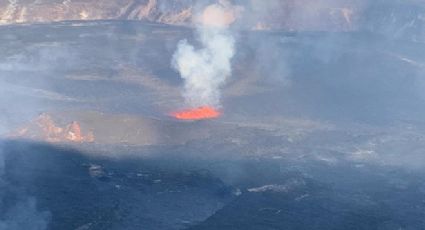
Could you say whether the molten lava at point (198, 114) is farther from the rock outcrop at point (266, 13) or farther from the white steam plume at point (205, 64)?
the rock outcrop at point (266, 13)

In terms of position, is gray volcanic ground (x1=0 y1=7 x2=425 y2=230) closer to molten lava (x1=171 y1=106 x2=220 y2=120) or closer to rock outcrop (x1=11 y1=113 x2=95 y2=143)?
rock outcrop (x1=11 y1=113 x2=95 y2=143)

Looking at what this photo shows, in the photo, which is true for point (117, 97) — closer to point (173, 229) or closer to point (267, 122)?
point (267, 122)

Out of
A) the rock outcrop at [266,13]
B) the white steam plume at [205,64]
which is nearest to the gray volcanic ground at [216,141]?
the white steam plume at [205,64]

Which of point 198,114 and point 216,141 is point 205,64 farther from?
point 216,141

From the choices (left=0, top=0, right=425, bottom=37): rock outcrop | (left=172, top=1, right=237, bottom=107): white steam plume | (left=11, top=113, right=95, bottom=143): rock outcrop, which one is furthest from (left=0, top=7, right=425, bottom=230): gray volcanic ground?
(left=0, top=0, right=425, bottom=37): rock outcrop

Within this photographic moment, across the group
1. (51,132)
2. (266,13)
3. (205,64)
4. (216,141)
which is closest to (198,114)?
(216,141)
